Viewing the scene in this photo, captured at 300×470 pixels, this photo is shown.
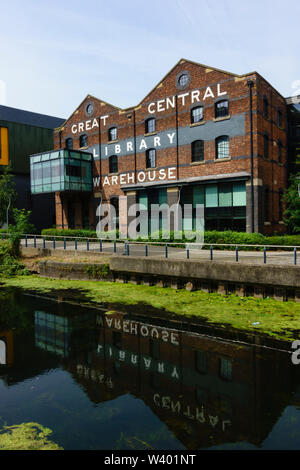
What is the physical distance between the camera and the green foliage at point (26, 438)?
5.52m

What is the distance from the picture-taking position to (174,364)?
856cm

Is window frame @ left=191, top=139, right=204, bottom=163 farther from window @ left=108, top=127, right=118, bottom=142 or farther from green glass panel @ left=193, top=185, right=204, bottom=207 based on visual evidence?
window @ left=108, top=127, right=118, bottom=142

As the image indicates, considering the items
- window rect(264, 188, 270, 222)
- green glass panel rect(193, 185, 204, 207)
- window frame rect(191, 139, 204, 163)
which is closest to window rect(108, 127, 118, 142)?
window frame rect(191, 139, 204, 163)

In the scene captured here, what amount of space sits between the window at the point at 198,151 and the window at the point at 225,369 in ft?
59.1

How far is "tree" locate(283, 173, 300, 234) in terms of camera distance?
22973mm

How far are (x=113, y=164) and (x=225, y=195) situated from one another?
38.6ft

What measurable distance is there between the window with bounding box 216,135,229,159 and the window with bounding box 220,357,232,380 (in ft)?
56.5

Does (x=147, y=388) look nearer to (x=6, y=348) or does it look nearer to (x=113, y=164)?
(x=6, y=348)

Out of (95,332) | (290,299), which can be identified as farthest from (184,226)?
(95,332)

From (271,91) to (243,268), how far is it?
16.6m

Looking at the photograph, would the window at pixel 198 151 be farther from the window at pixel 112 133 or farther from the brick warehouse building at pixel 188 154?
the window at pixel 112 133

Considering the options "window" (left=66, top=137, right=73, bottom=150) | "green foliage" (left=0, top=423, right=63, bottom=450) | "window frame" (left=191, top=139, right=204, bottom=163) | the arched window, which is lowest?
"green foliage" (left=0, top=423, right=63, bottom=450)

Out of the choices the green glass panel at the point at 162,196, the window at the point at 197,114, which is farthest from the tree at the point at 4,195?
the window at the point at 197,114
